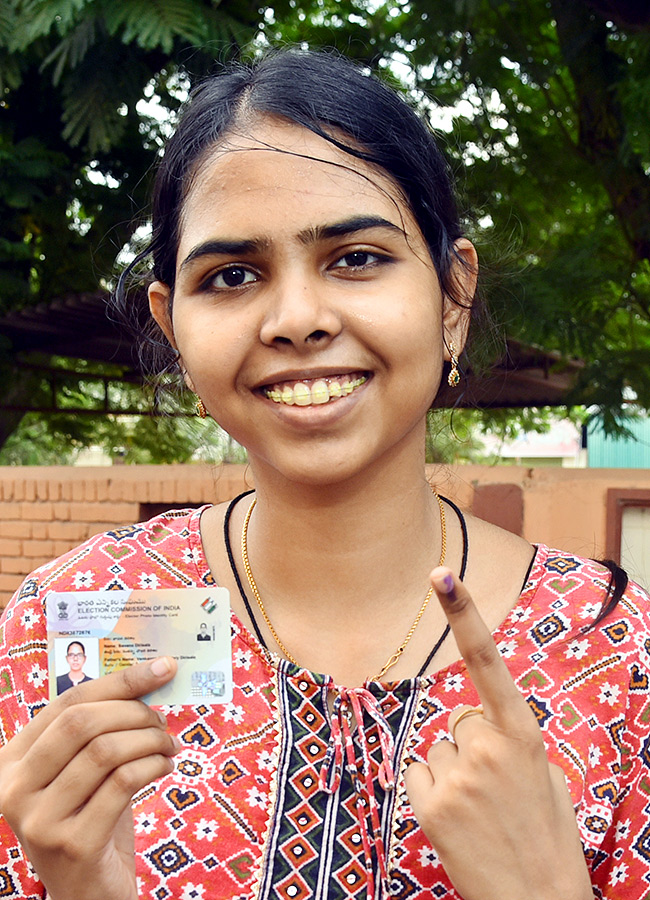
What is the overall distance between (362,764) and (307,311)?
74cm

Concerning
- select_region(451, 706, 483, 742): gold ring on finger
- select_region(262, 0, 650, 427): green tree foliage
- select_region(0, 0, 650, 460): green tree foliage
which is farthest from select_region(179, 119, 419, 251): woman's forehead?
select_region(262, 0, 650, 427): green tree foliage

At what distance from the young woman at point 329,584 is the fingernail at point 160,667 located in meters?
0.23

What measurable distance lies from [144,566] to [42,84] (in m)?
4.22

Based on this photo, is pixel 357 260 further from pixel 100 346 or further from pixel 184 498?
pixel 100 346

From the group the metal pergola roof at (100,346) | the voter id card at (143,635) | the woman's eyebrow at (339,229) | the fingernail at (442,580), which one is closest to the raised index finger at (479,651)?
the fingernail at (442,580)

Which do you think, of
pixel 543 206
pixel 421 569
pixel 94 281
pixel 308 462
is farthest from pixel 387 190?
pixel 94 281

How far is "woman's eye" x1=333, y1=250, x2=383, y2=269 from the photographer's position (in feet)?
4.86

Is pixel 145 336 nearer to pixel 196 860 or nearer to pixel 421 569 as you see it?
pixel 421 569

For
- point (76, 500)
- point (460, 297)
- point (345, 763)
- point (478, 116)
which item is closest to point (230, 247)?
point (460, 297)

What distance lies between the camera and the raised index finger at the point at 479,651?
104cm

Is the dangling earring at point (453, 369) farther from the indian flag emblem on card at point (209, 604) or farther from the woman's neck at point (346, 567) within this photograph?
the indian flag emblem on card at point (209, 604)

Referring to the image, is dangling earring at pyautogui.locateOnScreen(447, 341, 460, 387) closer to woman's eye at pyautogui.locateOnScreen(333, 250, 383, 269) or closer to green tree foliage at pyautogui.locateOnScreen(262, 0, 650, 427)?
woman's eye at pyautogui.locateOnScreen(333, 250, 383, 269)

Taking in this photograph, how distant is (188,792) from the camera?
146cm

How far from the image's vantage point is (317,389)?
4.75ft
